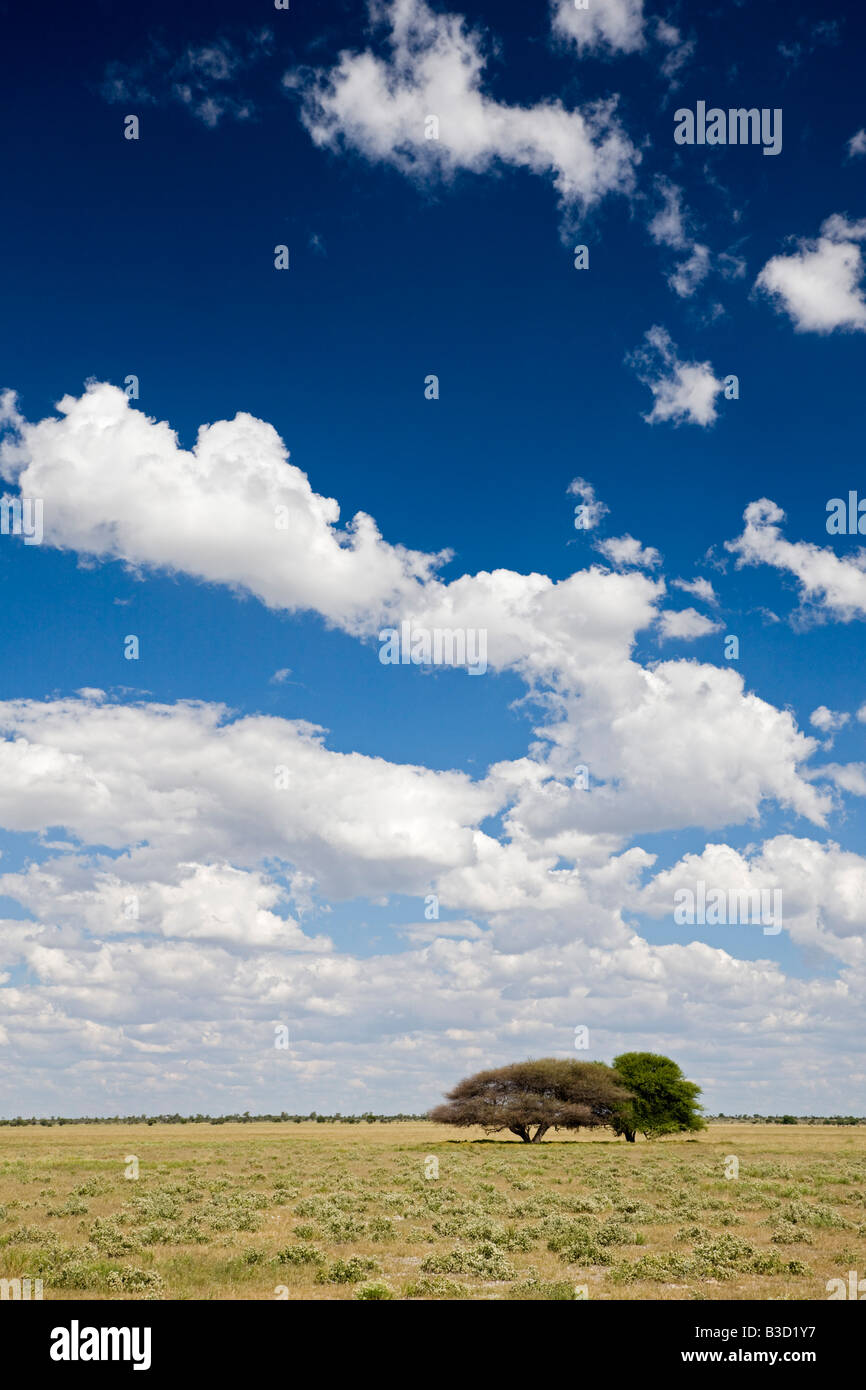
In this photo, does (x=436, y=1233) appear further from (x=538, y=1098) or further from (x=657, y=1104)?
(x=657, y=1104)

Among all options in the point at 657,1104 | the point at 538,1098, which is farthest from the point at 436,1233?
the point at 657,1104

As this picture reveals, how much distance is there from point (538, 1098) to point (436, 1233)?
63.5 meters

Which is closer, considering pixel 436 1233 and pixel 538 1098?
pixel 436 1233

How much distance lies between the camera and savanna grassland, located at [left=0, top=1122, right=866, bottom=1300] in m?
16.0

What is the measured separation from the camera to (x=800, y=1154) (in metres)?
61.4

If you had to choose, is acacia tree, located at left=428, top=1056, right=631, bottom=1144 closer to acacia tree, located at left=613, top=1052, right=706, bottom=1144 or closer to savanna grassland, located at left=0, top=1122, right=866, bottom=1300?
acacia tree, located at left=613, top=1052, right=706, bottom=1144

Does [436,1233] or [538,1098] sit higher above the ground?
[436,1233]

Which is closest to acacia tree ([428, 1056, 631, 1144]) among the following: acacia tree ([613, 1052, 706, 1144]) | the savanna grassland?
acacia tree ([613, 1052, 706, 1144])

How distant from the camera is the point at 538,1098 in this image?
80.6m
